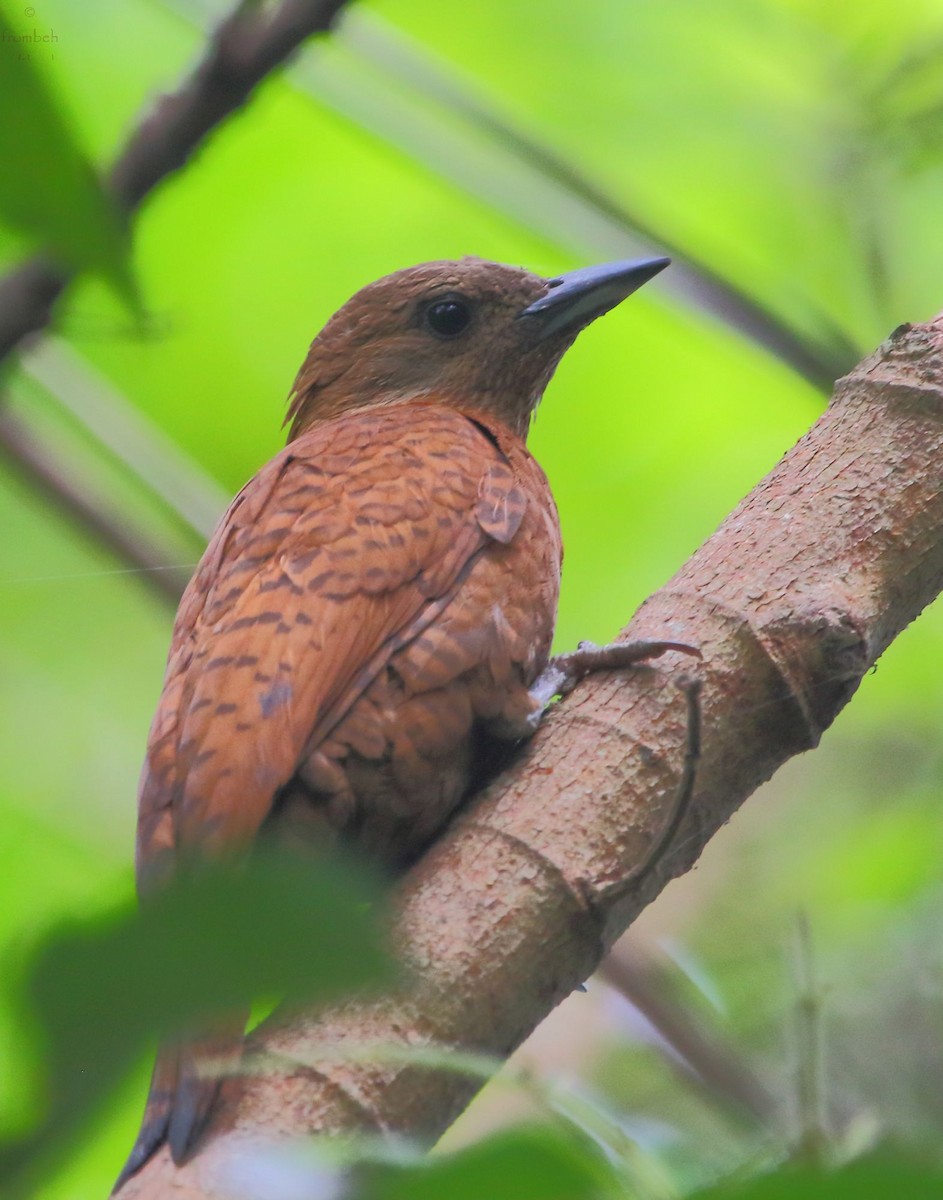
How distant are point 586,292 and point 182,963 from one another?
2.81 meters

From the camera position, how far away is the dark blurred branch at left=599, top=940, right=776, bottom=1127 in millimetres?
3064

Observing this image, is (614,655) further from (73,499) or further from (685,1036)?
(73,499)

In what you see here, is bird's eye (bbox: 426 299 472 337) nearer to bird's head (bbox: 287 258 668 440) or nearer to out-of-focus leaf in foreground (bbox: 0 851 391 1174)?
bird's head (bbox: 287 258 668 440)

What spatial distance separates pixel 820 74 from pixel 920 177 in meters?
0.55

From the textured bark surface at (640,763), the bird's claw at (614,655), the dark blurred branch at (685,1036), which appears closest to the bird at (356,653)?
the bird's claw at (614,655)

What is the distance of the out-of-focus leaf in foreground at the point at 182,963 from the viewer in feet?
2.13

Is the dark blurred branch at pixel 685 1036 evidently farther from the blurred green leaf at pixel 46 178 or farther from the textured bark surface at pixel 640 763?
the blurred green leaf at pixel 46 178

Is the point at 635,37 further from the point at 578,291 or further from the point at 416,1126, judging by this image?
the point at 416,1126

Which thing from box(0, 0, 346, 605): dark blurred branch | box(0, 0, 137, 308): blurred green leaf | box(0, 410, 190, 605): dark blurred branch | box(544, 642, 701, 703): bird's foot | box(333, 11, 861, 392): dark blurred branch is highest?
box(333, 11, 861, 392): dark blurred branch

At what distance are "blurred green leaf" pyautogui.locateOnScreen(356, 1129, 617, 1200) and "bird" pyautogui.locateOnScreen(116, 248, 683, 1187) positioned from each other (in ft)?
4.02

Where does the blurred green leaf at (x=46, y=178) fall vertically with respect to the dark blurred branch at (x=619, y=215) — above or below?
below

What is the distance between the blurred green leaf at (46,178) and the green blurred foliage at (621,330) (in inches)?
124

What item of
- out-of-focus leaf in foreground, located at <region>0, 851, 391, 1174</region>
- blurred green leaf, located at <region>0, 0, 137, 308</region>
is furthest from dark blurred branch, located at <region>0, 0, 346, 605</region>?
out-of-focus leaf in foreground, located at <region>0, 851, 391, 1174</region>

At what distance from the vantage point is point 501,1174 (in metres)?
0.71
